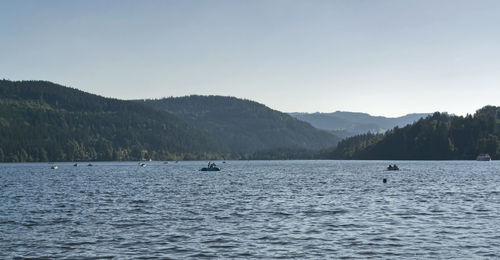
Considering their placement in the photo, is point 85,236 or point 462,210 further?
point 462,210

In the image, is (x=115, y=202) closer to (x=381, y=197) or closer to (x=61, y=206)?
(x=61, y=206)

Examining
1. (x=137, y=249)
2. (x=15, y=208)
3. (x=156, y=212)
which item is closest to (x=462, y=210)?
(x=156, y=212)

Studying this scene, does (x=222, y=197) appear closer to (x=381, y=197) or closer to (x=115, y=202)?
(x=115, y=202)

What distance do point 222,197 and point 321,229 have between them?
138ft

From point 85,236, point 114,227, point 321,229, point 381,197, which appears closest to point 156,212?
point 114,227

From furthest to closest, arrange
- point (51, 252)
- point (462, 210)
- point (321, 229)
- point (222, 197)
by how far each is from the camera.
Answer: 1. point (222, 197)
2. point (462, 210)
3. point (321, 229)
4. point (51, 252)

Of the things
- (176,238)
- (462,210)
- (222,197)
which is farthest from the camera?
(222,197)

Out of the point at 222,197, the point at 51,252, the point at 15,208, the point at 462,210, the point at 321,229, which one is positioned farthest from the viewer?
the point at 222,197

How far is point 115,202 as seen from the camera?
3462 inches

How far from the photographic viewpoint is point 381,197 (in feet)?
303

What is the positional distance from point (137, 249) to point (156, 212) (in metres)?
27.0

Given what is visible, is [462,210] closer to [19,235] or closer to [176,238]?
[176,238]

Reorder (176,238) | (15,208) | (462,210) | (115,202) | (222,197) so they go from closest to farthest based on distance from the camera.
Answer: (176,238) → (462,210) → (15,208) → (115,202) → (222,197)

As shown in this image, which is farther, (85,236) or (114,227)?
(114,227)
